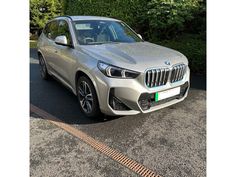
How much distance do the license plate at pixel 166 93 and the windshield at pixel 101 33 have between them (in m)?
1.36

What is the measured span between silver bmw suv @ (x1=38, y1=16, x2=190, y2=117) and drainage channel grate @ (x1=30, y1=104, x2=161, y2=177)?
411 millimetres

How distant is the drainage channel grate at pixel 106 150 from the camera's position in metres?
2.41

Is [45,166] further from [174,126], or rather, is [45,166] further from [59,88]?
[59,88]

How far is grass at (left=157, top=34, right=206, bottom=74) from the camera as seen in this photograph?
19.9 feet

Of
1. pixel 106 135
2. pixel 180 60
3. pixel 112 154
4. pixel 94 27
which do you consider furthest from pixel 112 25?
pixel 112 154

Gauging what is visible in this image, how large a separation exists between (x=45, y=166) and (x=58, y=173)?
0.69 feet

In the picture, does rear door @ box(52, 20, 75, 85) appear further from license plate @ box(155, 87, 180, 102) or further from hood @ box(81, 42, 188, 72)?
license plate @ box(155, 87, 180, 102)

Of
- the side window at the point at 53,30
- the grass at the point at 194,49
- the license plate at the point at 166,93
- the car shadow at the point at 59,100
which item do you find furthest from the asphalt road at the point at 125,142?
the grass at the point at 194,49

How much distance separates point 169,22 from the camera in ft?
24.8

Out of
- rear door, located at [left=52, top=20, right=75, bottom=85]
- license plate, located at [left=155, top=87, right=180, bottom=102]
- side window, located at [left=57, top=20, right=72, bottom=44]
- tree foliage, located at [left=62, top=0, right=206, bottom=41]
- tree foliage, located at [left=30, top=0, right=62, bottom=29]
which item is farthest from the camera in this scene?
tree foliage, located at [left=30, top=0, right=62, bottom=29]

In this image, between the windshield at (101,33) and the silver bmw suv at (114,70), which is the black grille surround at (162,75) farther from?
the windshield at (101,33)

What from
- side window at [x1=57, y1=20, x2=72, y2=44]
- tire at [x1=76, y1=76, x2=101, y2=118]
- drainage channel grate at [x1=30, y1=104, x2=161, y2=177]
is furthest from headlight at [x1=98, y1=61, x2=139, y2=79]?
side window at [x1=57, y1=20, x2=72, y2=44]

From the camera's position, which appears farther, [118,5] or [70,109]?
[118,5]

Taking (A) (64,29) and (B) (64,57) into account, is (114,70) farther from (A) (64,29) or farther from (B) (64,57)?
(A) (64,29)
